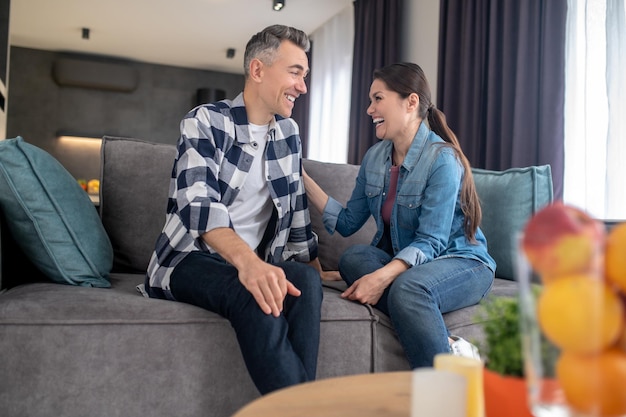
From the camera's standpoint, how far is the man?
4.03 ft

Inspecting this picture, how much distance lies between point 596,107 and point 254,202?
1.76 m

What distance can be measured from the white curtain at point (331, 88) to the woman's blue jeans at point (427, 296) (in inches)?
143

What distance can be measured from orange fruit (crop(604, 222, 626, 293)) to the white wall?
11.9ft

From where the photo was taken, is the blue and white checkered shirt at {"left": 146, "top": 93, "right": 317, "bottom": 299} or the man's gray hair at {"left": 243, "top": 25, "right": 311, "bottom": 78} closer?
the blue and white checkered shirt at {"left": 146, "top": 93, "right": 317, "bottom": 299}

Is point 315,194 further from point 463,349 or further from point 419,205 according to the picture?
point 463,349

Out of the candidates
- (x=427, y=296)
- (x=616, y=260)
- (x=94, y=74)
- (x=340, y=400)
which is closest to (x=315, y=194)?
(x=427, y=296)

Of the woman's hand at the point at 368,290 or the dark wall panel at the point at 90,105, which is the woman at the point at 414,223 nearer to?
the woman's hand at the point at 368,290

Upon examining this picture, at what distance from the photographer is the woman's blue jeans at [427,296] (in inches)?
56.4

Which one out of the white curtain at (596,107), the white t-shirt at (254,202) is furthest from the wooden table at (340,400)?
A: the white curtain at (596,107)

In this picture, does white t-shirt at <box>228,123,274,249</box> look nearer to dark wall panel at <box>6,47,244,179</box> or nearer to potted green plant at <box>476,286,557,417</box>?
potted green plant at <box>476,286,557,417</box>

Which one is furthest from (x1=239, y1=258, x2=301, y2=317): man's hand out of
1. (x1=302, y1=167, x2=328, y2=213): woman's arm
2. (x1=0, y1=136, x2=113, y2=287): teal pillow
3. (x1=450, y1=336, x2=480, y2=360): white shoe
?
(x1=302, y1=167, x2=328, y2=213): woman's arm

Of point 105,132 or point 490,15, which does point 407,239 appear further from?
point 105,132

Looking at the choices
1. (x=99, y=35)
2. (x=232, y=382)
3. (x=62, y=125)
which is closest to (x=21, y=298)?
(x=232, y=382)

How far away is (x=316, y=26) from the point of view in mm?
6051
